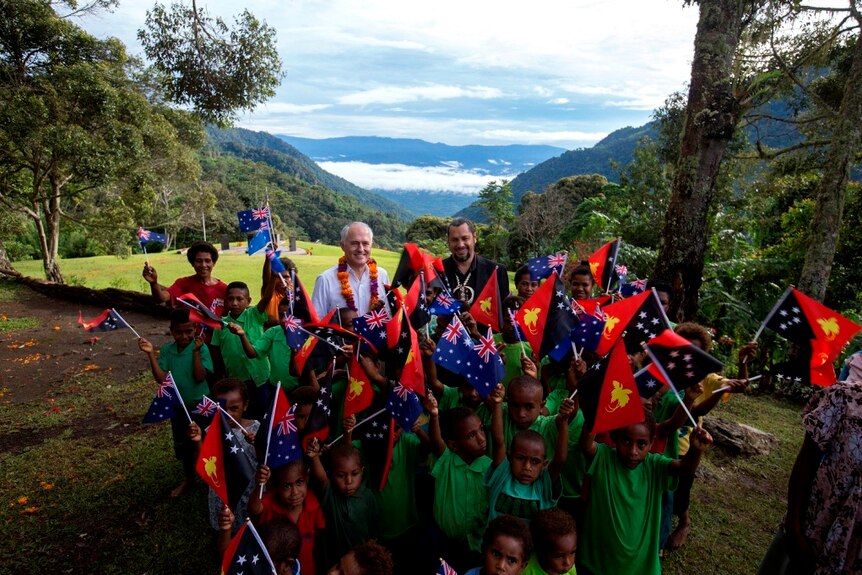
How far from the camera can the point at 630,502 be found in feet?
10.4

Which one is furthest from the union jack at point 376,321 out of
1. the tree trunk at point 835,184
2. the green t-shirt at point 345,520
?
the tree trunk at point 835,184

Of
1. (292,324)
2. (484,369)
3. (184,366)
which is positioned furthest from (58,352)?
(484,369)

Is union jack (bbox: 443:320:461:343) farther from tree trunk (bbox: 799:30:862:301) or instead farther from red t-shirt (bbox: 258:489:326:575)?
tree trunk (bbox: 799:30:862:301)

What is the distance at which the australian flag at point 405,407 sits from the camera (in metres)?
3.56

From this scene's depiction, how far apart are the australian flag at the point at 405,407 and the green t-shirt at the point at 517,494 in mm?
645

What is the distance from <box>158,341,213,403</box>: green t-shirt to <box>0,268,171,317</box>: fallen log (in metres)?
8.15

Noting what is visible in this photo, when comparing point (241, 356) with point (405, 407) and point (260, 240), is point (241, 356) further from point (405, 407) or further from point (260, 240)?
point (405, 407)

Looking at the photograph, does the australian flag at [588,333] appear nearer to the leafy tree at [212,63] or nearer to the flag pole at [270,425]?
the flag pole at [270,425]

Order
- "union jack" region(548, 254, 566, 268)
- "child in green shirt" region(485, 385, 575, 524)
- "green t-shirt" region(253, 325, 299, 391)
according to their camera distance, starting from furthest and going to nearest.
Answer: "union jack" region(548, 254, 566, 268) < "green t-shirt" region(253, 325, 299, 391) < "child in green shirt" region(485, 385, 575, 524)

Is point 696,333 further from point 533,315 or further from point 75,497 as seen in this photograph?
point 75,497

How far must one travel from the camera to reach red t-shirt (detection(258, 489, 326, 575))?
3219mm

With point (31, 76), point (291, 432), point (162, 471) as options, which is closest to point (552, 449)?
point (291, 432)

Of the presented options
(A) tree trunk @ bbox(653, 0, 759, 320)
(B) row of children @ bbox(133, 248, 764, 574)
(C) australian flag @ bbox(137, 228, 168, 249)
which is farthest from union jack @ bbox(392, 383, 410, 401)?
(A) tree trunk @ bbox(653, 0, 759, 320)

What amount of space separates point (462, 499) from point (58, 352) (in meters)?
9.97
